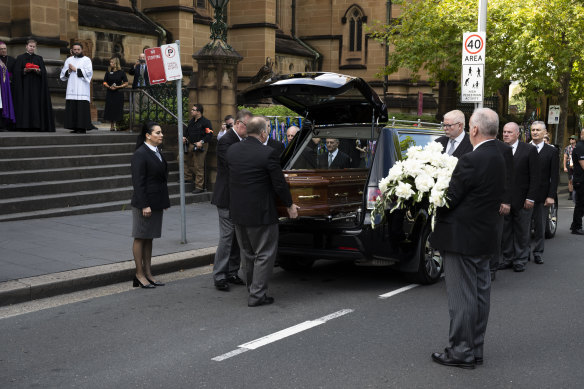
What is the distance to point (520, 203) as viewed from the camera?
353 inches

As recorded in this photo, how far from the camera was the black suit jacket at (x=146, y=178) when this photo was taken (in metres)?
7.40

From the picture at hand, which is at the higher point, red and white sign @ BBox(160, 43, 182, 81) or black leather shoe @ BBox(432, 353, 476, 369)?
red and white sign @ BBox(160, 43, 182, 81)

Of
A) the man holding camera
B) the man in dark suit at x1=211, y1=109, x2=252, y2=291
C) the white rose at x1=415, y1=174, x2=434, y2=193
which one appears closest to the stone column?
the man holding camera

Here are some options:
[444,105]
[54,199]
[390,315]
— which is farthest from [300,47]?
[390,315]

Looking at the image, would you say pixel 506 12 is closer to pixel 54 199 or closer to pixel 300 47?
pixel 300 47

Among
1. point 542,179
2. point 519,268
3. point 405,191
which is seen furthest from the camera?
point 542,179

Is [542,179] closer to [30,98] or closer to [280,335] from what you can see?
[280,335]

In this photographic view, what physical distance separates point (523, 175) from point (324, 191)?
A: 3130 millimetres

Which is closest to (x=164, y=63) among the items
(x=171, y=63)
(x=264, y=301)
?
(x=171, y=63)

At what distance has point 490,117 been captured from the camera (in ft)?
16.6

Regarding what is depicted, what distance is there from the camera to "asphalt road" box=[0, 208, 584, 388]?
15.8 ft

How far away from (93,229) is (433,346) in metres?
6.51

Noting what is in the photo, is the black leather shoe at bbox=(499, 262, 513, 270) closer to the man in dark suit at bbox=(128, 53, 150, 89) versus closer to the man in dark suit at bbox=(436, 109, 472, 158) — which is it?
the man in dark suit at bbox=(436, 109, 472, 158)

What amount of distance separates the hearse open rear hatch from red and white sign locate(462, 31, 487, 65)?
227 inches
